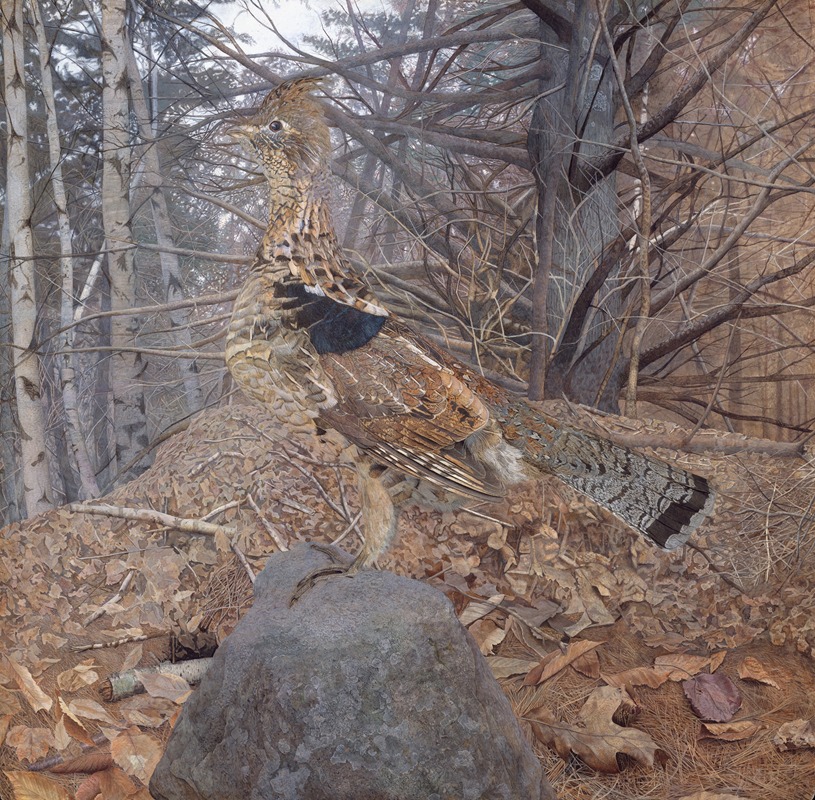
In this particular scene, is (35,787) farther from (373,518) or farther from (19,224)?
(19,224)

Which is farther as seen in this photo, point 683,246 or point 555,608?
point 683,246

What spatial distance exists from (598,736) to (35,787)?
181 centimetres

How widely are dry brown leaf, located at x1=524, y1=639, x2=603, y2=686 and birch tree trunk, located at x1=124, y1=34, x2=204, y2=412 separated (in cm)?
146

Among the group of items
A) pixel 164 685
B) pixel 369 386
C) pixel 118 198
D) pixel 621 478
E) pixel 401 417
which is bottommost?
pixel 164 685

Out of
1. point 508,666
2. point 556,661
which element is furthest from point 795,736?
point 508,666

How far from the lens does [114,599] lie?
241 cm

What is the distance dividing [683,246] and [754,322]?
37cm

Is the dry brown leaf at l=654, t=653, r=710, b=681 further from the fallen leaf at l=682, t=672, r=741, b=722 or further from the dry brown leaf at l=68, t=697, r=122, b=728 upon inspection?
the dry brown leaf at l=68, t=697, r=122, b=728

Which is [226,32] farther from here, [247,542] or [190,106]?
[247,542]

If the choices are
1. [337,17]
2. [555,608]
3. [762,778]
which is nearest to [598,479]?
[555,608]

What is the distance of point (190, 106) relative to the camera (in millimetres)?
2486

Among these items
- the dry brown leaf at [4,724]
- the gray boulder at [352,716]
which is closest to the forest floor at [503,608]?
the dry brown leaf at [4,724]

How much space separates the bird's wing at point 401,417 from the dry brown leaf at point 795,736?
124 centimetres

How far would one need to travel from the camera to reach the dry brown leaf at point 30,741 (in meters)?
2.34
